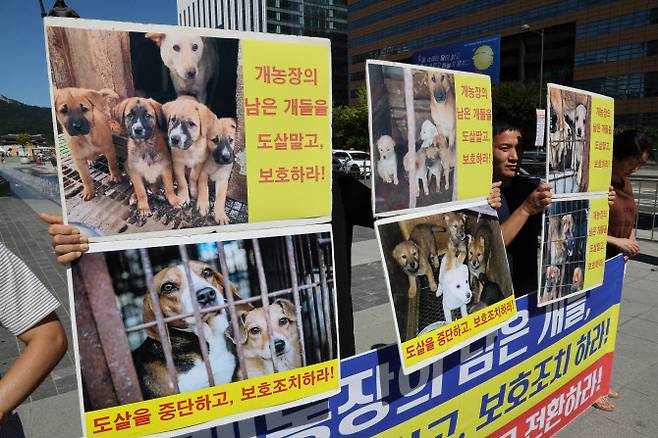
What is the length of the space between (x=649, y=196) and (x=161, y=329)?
492 inches

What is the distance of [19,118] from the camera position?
120 m

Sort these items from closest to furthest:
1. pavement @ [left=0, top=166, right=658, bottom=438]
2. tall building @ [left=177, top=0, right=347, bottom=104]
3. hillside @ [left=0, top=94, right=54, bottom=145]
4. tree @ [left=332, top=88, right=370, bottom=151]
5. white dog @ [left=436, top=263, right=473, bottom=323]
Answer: white dog @ [left=436, top=263, right=473, bottom=323], pavement @ [left=0, top=166, right=658, bottom=438], tree @ [left=332, top=88, right=370, bottom=151], tall building @ [left=177, top=0, right=347, bottom=104], hillside @ [left=0, top=94, right=54, bottom=145]

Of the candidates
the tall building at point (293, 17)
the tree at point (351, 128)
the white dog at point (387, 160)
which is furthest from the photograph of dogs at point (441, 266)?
the tall building at point (293, 17)

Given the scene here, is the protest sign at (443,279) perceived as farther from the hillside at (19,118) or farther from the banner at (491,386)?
the hillside at (19,118)

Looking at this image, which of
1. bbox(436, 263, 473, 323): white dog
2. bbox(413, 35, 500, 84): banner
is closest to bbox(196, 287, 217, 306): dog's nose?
bbox(436, 263, 473, 323): white dog

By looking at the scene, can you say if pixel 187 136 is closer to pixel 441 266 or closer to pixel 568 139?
pixel 441 266

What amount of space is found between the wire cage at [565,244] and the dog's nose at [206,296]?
1791mm

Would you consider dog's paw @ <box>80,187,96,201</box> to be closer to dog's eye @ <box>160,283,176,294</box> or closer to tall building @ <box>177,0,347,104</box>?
dog's eye @ <box>160,283,176,294</box>

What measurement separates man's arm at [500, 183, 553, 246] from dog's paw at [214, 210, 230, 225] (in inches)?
61.5

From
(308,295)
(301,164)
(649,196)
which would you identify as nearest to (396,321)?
(308,295)

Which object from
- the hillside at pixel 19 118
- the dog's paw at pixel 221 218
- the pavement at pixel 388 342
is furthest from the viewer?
the hillside at pixel 19 118

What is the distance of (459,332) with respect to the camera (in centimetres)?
183

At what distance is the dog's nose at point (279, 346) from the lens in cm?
139

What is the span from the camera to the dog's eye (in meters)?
1.22
